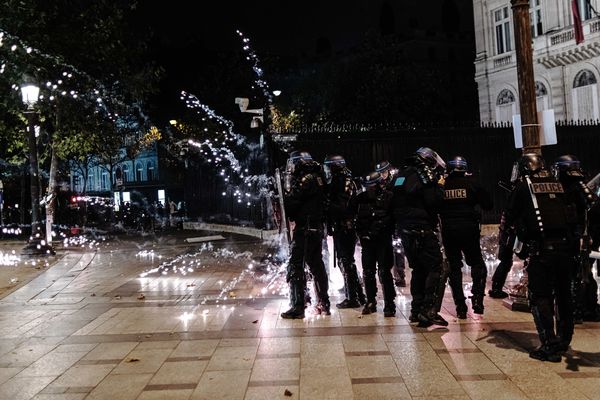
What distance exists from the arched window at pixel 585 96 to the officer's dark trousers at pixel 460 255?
2008 cm

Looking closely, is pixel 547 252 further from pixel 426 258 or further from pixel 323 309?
pixel 323 309

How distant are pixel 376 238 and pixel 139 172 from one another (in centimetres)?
4996

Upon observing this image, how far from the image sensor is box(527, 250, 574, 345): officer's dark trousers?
4.96 meters

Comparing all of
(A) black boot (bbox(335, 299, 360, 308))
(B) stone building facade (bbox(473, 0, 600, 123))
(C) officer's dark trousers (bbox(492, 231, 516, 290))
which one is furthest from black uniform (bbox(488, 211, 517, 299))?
(B) stone building facade (bbox(473, 0, 600, 123))

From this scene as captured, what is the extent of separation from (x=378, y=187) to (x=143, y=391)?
149 inches

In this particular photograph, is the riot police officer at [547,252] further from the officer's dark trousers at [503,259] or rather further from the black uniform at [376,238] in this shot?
the officer's dark trousers at [503,259]

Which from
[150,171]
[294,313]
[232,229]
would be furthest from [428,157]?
[150,171]

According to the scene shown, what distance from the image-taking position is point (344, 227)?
7273 mm

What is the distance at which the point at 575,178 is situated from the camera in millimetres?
5848

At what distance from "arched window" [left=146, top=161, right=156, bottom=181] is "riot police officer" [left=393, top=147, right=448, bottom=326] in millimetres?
47156

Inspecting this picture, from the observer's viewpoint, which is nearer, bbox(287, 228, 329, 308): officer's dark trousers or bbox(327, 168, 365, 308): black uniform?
bbox(287, 228, 329, 308): officer's dark trousers

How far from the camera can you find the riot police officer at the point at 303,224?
673 cm

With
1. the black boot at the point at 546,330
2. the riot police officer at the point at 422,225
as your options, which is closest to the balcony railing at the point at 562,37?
the riot police officer at the point at 422,225

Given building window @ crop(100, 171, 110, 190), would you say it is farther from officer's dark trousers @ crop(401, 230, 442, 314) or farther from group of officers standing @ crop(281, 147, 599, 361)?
officer's dark trousers @ crop(401, 230, 442, 314)
